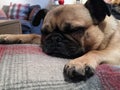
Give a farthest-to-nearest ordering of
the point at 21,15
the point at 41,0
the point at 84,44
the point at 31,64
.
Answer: the point at 41,0, the point at 21,15, the point at 84,44, the point at 31,64

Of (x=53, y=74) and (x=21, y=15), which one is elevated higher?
(x=53, y=74)

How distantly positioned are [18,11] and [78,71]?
12.9 ft

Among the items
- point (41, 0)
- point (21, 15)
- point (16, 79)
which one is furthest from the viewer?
point (41, 0)

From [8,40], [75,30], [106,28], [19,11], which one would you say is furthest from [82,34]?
[19,11]

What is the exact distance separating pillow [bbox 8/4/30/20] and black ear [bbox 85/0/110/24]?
344 centimetres

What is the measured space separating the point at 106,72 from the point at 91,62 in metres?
0.11

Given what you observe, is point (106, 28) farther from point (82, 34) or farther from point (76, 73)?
point (76, 73)

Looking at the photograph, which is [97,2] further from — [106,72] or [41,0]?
[41,0]

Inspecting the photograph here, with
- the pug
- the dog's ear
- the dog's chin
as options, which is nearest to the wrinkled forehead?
the pug

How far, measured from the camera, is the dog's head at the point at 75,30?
95cm

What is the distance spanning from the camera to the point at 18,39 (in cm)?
116

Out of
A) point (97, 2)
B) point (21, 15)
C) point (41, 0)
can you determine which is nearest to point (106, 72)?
point (97, 2)

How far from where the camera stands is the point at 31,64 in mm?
687

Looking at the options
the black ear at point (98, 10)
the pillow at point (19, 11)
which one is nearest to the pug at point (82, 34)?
the black ear at point (98, 10)
